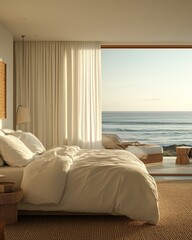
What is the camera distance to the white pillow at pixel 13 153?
5.06 meters

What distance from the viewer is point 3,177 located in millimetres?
4746

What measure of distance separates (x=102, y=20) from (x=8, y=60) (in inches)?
69.3

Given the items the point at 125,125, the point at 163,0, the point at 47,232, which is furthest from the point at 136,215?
the point at 125,125

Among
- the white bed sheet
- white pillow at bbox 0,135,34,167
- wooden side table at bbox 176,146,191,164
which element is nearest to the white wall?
white pillow at bbox 0,135,34,167

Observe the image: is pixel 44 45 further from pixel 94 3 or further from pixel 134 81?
pixel 134 81

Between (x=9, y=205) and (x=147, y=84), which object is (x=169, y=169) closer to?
(x=9, y=205)

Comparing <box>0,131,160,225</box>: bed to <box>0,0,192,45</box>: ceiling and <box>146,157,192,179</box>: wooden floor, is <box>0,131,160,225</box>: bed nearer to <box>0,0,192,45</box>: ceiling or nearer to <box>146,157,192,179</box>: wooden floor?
<box>0,0,192,45</box>: ceiling

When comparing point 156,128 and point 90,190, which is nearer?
point 90,190

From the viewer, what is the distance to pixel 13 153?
5.10 metres

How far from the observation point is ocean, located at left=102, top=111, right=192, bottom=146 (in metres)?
14.5

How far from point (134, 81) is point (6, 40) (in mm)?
7055

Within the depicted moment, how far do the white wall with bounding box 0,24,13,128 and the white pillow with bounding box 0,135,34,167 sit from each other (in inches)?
73.5

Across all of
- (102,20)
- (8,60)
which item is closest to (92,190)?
(102,20)

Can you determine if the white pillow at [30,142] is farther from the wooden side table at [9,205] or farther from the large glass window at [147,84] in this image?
the large glass window at [147,84]
